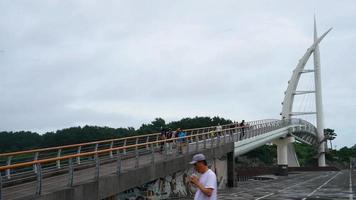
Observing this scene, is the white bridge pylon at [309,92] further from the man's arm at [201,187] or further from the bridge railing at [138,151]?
the man's arm at [201,187]

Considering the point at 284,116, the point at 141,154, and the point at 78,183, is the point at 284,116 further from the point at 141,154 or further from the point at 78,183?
the point at 78,183

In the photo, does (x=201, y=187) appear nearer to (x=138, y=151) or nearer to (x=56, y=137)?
(x=138, y=151)

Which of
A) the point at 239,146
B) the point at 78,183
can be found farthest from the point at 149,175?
the point at 239,146

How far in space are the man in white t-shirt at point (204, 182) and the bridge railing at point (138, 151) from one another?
16.8 ft

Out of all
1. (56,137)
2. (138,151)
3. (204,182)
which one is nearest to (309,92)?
(56,137)

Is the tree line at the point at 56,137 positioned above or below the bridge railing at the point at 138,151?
above

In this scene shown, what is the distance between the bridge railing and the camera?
43.0 feet

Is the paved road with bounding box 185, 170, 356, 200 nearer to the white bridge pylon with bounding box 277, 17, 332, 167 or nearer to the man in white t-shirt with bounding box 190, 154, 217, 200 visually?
the man in white t-shirt with bounding box 190, 154, 217, 200

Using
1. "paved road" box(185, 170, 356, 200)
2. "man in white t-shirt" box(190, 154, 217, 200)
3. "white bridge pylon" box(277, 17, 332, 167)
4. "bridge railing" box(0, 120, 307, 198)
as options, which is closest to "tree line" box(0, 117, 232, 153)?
"white bridge pylon" box(277, 17, 332, 167)

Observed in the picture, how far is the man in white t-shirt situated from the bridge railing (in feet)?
16.8

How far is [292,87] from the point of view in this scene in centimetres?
9138

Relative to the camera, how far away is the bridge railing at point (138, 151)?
516 inches

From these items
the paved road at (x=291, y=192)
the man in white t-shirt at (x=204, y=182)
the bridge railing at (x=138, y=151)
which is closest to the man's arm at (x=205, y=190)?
the man in white t-shirt at (x=204, y=182)

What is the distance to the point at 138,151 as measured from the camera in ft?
66.9
